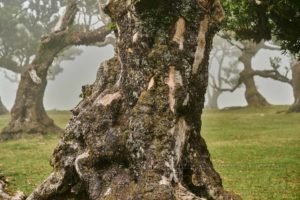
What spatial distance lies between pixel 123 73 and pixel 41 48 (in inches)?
964

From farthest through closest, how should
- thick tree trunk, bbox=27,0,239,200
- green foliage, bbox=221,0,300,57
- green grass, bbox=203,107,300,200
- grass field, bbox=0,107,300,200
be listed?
grass field, bbox=0,107,300,200 → green grass, bbox=203,107,300,200 → green foliage, bbox=221,0,300,57 → thick tree trunk, bbox=27,0,239,200

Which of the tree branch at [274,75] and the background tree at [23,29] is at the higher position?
the background tree at [23,29]

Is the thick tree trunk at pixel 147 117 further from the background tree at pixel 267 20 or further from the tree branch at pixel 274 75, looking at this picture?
the tree branch at pixel 274 75

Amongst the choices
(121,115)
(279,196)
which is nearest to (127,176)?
(121,115)

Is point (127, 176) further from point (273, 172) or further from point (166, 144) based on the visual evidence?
point (273, 172)

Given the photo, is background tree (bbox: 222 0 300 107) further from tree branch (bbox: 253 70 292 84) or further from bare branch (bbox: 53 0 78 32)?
tree branch (bbox: 253 70 292 84)

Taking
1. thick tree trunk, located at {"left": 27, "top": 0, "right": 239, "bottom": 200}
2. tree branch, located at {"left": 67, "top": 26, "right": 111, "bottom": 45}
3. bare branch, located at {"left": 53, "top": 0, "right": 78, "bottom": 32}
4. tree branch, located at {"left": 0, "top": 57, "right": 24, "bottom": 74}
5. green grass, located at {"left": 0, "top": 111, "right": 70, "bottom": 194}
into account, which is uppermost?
bare branch, located at {"left": 53, "top": 0, "right": 78, "bottom": 32}

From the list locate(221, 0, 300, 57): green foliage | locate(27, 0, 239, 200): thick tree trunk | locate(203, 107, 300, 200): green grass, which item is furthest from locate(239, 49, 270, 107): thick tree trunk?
locate(27, 0, 239, 200): thick tree trunk

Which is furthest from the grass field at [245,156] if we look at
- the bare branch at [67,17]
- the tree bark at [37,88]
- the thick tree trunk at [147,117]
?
the bare branch at [67,17]

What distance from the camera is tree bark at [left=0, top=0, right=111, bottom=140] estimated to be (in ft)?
103

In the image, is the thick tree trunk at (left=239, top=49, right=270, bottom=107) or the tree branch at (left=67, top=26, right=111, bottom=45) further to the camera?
the thick tree trunk at (left=239, top=49, right=270, bottom=107)

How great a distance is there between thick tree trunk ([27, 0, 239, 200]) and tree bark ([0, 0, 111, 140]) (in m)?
22.2

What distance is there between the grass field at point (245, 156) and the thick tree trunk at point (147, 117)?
4.83 m

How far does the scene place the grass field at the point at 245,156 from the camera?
47.5 ft
